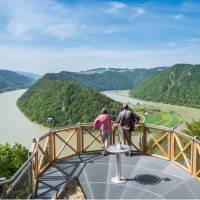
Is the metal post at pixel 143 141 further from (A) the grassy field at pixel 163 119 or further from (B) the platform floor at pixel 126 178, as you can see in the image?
(A) the grassy field at pixel 163 119

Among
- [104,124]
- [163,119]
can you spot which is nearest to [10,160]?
[104,124]

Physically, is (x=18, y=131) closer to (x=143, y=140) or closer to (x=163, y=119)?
(x=163, y=119)

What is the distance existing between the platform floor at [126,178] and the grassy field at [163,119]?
6957cm

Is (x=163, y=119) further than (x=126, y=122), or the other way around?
(x=163, y=119)

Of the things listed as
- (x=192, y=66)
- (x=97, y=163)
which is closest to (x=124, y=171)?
(x=97, y=163)

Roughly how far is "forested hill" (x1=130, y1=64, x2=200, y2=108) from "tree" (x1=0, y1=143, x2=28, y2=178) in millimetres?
98884

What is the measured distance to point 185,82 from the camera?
148 m

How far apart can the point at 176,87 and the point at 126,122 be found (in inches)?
5434

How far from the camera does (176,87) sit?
474 ft

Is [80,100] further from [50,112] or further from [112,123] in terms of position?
[112,123]

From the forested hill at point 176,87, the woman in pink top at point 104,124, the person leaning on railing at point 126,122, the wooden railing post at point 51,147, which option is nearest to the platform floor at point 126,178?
the wooden railing post at point 51,147

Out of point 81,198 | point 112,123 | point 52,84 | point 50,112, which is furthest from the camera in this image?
point 52,84

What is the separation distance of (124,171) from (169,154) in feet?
6.07

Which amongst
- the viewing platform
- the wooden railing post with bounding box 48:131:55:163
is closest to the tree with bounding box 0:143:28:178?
the wooden railing post with bounding box 48:131:55:163
